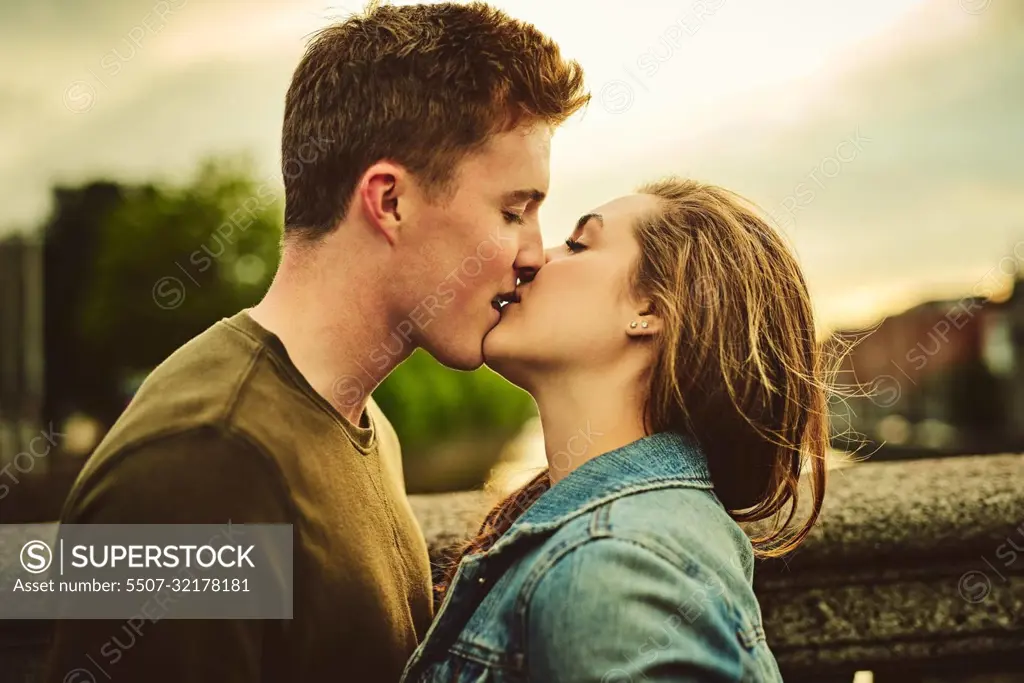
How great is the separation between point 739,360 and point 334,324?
3.44 ft

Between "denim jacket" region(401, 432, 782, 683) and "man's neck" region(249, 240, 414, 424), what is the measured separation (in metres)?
0.62

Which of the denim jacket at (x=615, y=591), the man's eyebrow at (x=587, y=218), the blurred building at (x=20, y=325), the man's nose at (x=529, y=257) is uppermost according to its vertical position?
the blurred building at (x=20, y=325)

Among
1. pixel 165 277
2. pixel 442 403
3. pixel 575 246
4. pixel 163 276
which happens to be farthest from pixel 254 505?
pixel 442 403

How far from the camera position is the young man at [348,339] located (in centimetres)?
208

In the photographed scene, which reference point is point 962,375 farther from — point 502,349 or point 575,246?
point 502,349

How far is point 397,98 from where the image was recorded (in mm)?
2771

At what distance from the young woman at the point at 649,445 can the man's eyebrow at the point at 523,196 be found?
193 millimetres

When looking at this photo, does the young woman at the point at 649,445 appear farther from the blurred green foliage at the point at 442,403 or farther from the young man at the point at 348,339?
the blurred green foliage at the point at 442,403

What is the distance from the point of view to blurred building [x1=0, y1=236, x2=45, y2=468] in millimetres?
36719

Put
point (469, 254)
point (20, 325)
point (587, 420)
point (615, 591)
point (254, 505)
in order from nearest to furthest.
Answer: point (615, 591) → point (254, 505) → point (587, 420) → point (469, 254) → point (20, 325)

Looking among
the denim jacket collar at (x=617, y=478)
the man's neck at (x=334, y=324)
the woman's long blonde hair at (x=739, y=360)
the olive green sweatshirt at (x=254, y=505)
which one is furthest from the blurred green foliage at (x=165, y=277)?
the denim jacket collar at (x=617, y=478)

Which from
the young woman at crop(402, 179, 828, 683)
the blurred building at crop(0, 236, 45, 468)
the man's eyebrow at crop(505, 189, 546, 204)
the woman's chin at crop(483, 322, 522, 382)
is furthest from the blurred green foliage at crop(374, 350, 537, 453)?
the young woman at crop(402, 179, 828, 683)

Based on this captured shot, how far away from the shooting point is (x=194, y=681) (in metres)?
1.98

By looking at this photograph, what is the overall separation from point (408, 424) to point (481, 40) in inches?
1669
